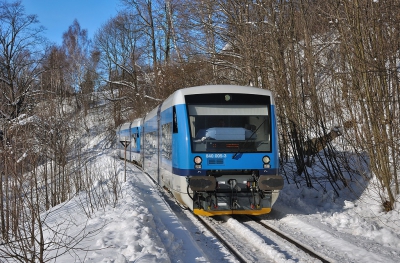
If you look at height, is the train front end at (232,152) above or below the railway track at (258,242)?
above

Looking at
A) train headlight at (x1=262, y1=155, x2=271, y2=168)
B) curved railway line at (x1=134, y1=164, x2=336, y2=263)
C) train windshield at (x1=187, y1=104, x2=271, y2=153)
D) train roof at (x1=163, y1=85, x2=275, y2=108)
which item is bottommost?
curved railway line at (x1=134, y1=164, x2=336, y2=263)

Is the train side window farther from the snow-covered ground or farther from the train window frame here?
the snow-covered ground

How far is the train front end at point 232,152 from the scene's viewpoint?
8234 millimetres

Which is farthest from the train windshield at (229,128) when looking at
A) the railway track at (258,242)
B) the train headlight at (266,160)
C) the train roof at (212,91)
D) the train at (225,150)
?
the railway track at (258,242)

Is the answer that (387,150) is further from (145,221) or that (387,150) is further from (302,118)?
(145,221)

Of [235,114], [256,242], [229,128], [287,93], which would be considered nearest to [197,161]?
[229,128]

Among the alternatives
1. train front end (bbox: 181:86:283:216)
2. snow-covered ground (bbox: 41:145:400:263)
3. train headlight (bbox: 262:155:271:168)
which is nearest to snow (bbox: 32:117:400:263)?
snow-covered ground (bbox: 41:145:400:263)

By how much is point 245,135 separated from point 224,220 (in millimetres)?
1884

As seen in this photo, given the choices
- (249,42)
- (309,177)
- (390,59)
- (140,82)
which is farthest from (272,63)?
(140,82)

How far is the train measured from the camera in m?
8.24

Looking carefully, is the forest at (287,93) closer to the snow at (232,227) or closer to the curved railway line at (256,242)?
the snow at (232,227)

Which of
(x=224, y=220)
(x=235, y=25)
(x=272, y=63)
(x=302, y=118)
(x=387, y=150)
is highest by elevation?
(x=235, y=25)

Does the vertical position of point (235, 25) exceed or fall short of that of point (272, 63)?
it exceeds it

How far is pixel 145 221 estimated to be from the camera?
7.82 meters
